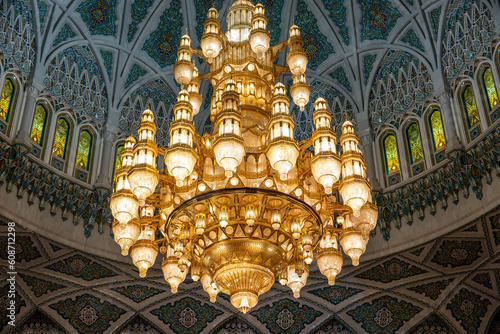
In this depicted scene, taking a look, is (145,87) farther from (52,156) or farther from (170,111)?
(52,156)

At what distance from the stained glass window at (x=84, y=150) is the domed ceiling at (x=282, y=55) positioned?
14.3 inches

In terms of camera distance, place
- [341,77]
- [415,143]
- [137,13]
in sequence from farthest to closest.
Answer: [341,77] < [137,13] < [415,143]

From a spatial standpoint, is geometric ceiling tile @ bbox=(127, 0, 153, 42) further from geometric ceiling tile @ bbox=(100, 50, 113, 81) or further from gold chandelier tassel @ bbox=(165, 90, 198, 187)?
gold chandelier tassel @ bbox=(165, 90, 198, 187)

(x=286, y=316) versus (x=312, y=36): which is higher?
(x=312, y=36)

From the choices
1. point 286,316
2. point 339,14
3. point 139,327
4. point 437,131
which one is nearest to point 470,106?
point 437,131

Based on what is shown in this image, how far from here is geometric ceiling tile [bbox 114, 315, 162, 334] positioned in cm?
1361

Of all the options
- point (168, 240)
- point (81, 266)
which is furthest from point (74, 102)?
point (168, 240)

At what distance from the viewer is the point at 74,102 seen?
42.8 feet

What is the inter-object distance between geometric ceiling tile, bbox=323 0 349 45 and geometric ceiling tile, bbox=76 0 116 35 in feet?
16.7

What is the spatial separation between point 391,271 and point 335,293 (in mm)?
1541

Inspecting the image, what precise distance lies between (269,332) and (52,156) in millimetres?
6439

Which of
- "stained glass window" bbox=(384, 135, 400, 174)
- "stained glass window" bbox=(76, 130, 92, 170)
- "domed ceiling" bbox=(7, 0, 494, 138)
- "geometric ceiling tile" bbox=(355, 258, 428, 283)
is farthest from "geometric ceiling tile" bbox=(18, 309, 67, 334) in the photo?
"stained glass window" bbox=(384, 135, 400, 174)

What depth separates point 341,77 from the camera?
14.4 m

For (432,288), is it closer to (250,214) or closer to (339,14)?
(339,14)
